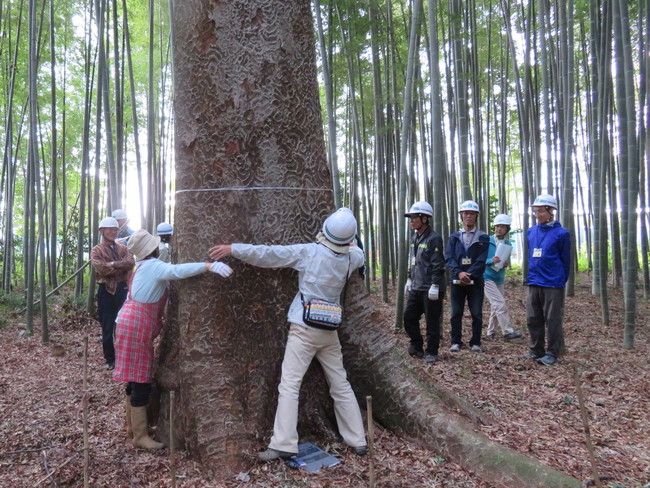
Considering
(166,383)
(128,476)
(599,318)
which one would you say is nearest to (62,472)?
(128,476)

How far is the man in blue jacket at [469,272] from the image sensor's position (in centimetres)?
506

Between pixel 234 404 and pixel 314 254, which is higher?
pixel 314 254

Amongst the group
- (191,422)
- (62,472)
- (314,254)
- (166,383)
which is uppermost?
(314,254)

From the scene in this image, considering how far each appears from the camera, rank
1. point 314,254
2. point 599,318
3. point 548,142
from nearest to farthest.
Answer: point 314,254
point 599,318
point 548,142

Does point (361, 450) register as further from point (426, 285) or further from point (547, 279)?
point (547, 279)

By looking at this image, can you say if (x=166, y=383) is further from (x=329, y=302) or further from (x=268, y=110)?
(x=268, y=110)

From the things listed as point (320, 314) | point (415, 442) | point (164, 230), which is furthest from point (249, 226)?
point (164, 230)

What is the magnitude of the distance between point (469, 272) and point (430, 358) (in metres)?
1.06

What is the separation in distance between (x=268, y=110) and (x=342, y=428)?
1.89 metres

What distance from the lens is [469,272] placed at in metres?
5.04

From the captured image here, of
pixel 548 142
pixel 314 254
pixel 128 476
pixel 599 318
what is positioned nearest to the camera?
pixel 128 476

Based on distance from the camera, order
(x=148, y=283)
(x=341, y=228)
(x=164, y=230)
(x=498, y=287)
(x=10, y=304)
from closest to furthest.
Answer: (x=341, y=228)
(x=148, y=283)
(x=498, y=287)
(x=164, y=230)
(x=10, y=304)

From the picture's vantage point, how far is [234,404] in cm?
259

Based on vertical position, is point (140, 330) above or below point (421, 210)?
below
